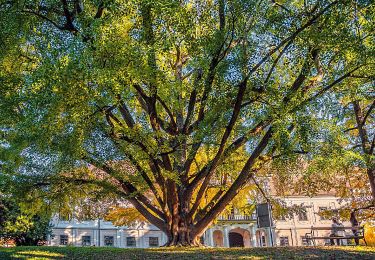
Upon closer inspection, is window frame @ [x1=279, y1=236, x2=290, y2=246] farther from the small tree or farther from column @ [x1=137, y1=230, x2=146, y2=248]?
the small tree

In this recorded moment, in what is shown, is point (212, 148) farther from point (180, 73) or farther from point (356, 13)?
point (356, 13)

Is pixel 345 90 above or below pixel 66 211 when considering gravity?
above

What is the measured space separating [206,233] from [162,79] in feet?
99.0

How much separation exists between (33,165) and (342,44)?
1108 cm

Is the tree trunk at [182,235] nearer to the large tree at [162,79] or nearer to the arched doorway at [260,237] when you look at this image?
the large tree at [162,79]

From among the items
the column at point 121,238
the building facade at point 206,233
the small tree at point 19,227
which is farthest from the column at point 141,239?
the small tree at point 19,227

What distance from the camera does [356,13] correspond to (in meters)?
8.48

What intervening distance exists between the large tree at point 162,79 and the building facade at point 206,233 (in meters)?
25.1

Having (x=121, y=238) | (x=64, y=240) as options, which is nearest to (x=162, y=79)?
(x=121, y=238)

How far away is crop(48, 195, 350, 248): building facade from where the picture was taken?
1457 inches

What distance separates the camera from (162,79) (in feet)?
30.9

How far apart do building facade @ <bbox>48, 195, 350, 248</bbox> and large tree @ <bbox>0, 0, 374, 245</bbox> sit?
25073mm

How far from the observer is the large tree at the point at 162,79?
8.01 metres

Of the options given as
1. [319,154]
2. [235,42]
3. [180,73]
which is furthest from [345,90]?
[180,73]
